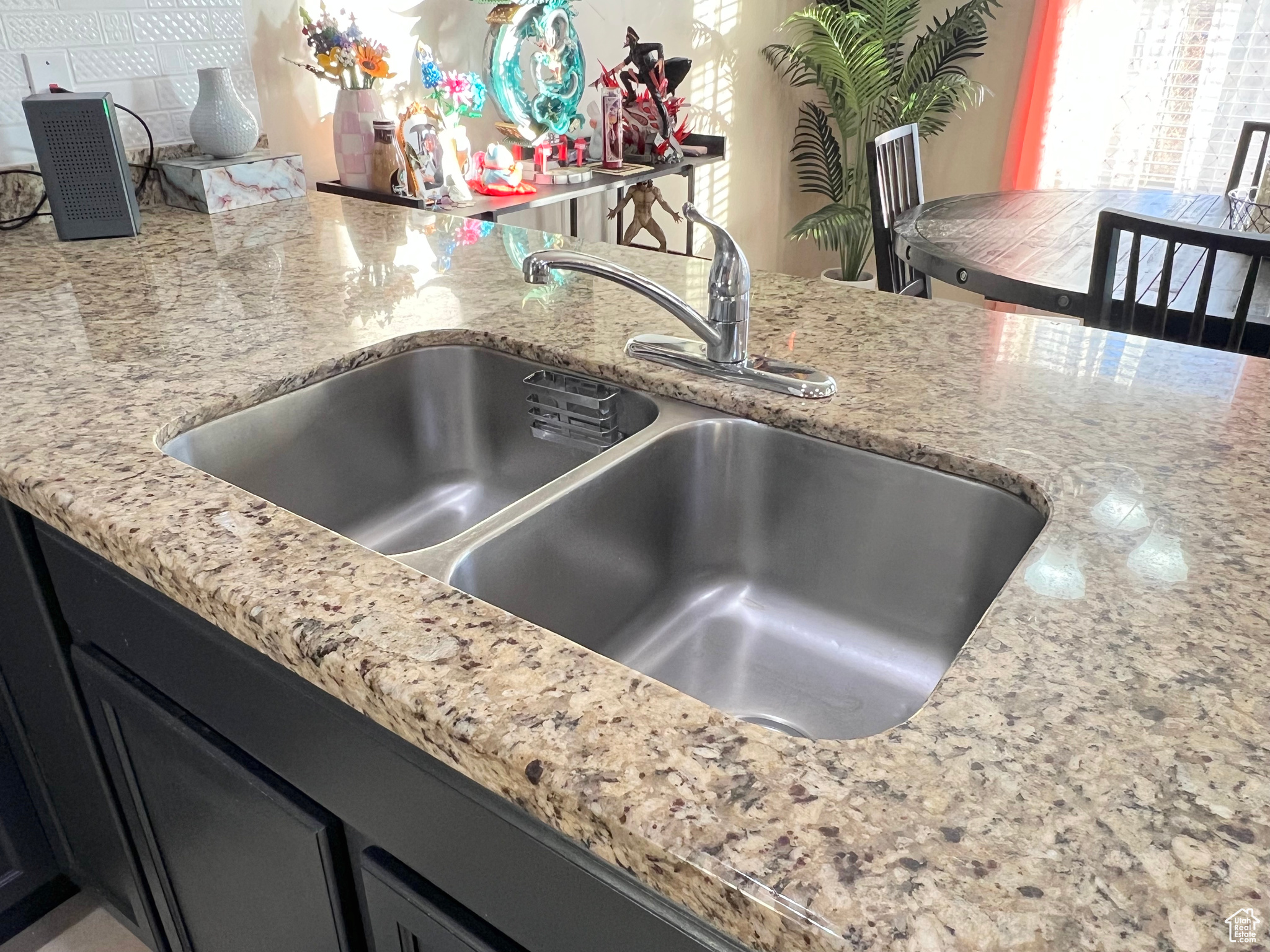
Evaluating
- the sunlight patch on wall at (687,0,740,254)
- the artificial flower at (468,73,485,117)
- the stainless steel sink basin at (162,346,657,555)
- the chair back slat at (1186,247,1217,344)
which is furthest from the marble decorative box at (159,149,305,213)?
the sunlight patch on wall at (687,0,740,254)

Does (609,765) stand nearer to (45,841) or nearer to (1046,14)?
(45,841)

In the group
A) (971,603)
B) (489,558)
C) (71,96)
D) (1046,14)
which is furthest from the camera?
(1046,14)

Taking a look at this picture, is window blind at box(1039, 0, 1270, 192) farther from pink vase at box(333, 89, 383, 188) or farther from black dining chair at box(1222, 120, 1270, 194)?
pink vase at box(333, 89, 383, 188)

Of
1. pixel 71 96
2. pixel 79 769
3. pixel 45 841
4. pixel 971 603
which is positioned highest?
pixel 71 96

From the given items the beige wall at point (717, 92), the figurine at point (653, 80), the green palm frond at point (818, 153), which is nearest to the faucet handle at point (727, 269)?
the beige wall at point (717, 92)

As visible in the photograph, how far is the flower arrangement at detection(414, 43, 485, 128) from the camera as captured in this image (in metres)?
2.32

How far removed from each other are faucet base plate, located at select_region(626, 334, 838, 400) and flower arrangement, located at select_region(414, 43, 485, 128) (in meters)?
1.51

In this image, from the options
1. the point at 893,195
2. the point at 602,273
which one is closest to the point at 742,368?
the point at 602,273

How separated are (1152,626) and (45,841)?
1401 millimetres

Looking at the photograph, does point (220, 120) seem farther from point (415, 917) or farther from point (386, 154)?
point (415, 917)

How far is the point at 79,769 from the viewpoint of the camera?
1.12 metres

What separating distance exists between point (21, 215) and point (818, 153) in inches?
131

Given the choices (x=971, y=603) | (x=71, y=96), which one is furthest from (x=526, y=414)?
(x=71, y=96)

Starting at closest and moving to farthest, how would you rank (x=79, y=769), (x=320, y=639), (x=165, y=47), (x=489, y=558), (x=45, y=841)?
(x=320, y=639), (x=489, y=558), (x=79, y=769), (x=45, y=841), (x=165, y=47)
